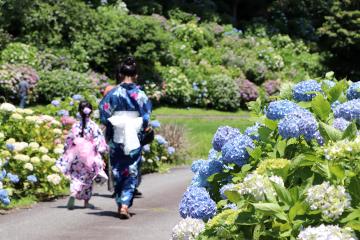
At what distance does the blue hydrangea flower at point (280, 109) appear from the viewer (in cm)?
445

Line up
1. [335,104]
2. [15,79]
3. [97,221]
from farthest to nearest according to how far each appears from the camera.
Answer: [15,79]
[97,221]
[335,104]

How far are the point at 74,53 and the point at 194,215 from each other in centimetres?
2475

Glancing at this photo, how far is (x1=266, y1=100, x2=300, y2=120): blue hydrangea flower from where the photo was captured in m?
4.45

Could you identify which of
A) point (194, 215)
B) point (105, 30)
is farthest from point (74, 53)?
point (194, 215)

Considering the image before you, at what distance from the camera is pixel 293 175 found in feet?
12.7

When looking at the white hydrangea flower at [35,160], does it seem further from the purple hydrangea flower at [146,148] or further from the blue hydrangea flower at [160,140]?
the blue hydrangea flower at [160,140]

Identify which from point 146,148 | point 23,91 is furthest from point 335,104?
point 23,91

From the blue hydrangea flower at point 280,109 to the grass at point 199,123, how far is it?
12057 mm

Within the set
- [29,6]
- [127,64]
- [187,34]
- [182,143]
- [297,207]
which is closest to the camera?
[297,207]

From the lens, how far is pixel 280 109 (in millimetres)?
4473

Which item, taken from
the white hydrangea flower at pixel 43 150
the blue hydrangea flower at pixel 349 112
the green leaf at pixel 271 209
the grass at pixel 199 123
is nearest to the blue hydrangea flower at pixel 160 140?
the grass at pixel 199 123

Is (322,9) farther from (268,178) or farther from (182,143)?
(268,178)

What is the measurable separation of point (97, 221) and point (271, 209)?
6533 mm

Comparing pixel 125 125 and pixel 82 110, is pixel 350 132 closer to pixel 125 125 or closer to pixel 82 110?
pixel 125 125
